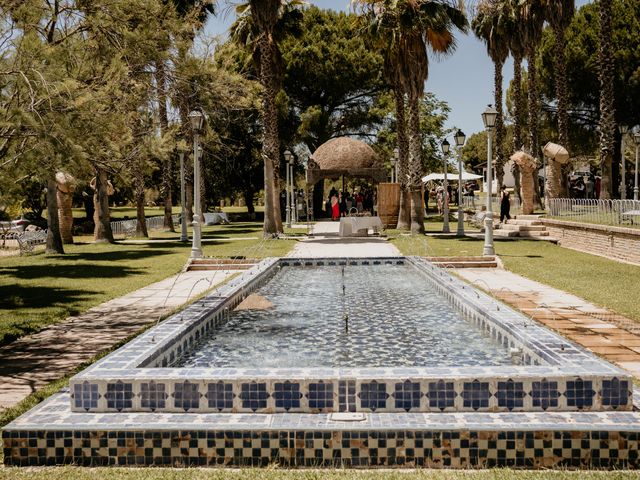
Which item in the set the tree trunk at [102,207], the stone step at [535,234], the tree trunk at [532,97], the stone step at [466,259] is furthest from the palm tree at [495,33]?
the tree trunk at [102,207]

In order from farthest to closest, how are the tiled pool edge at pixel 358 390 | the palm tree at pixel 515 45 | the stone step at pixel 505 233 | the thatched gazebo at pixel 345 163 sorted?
the thatched gazebo at pixel 345 163
the palm tree at pixel 515 45
the stone step at pixel 505 233
the tiled pool edge at pixel 358 390

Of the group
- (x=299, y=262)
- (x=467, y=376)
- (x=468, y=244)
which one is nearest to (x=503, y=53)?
(x=468, y=244)

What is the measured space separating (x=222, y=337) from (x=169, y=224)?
28.7m

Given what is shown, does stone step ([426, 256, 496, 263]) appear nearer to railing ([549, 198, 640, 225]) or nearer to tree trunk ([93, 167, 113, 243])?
railing ([549, 198, 640, 225])

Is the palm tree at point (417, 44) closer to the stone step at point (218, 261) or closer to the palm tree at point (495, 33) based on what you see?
the palm tree at point (495, 33)

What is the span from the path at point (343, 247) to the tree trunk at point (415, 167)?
173 centimetres

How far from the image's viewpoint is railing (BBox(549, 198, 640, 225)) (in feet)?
56.6

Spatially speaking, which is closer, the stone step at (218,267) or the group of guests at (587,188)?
the stone step at (218,267)

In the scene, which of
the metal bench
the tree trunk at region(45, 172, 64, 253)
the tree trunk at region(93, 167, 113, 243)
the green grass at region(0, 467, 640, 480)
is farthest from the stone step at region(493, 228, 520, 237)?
the green grass at region(0, 467, 640, 480)

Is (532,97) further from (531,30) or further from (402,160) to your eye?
(402,160)

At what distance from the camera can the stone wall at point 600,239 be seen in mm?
15828

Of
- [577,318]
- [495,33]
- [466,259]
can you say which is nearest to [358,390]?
[577,318]

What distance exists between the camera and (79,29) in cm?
1183

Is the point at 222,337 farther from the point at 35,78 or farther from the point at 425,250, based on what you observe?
the point at 425,250
